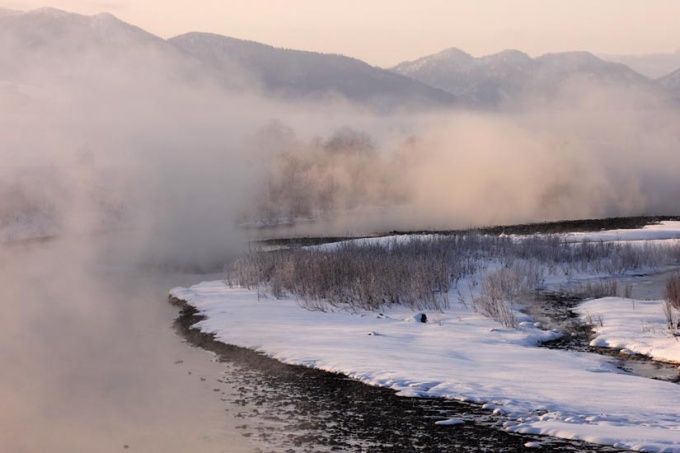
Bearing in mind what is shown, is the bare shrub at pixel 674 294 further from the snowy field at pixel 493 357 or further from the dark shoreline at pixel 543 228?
the dark shoreline at pixel 543 228

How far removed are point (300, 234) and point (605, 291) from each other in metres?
41.2

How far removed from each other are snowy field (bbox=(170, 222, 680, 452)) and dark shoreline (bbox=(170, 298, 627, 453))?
1.39ft

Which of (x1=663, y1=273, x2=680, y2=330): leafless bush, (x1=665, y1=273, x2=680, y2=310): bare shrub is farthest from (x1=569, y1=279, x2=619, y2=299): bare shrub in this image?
(x1=665, y1=273, x2=680, y2=310): bare shrub

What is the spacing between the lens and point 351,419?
1697 centimetres

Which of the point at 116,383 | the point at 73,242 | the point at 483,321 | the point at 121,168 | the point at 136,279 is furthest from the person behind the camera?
the point at 121,168

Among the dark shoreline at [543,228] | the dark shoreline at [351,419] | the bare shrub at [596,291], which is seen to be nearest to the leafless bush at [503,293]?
the bare shrub at [596,291]

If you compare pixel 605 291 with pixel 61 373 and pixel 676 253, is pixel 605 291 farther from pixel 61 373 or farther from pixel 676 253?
pixel 61 373

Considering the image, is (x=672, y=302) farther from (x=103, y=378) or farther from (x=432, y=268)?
(x=103, y=378)

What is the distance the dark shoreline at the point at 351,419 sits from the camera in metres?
15.1

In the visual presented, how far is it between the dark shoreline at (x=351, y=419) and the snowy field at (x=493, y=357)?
42 centimetres

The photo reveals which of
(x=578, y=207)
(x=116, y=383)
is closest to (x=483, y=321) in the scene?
(x=116, y=383)

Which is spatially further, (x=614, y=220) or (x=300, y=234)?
(x=614, y=220)

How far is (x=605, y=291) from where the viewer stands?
3328 cm

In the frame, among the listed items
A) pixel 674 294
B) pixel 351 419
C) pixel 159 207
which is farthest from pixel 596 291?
pixel 159 207
